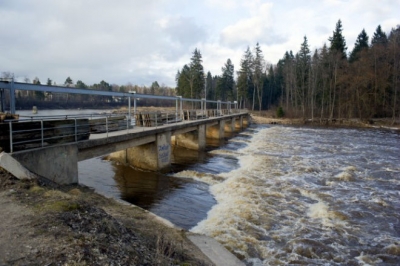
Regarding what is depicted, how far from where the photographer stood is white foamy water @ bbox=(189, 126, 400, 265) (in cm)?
743

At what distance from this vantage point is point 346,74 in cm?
4994

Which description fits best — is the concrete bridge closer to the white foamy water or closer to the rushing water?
the rushing water

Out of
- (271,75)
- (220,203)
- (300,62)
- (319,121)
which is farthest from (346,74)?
(220,203)

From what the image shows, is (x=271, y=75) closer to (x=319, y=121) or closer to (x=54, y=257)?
(x=319, y=121)

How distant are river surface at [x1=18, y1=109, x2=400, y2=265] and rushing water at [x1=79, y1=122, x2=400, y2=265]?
3cm

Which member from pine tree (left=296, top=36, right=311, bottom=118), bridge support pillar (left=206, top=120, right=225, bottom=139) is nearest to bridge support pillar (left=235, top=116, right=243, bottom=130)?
bridge support pillar (left=206, top=120, right=225, bottom=139)

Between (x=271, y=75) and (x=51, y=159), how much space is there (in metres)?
84.4

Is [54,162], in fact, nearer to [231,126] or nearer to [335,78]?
[231,126]

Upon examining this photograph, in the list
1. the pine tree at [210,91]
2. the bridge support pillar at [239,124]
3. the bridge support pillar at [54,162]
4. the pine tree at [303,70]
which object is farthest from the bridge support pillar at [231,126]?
the pine tree at [210,91]

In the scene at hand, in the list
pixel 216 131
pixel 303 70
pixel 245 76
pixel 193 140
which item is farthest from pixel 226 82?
pixel 193 140

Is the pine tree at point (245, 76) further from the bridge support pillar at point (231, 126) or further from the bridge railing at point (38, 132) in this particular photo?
the bridge railing at point (38, 132)

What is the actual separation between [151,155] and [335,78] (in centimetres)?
4648

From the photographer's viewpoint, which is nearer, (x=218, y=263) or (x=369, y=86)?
(x=218, y=263)

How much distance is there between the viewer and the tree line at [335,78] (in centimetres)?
4666
